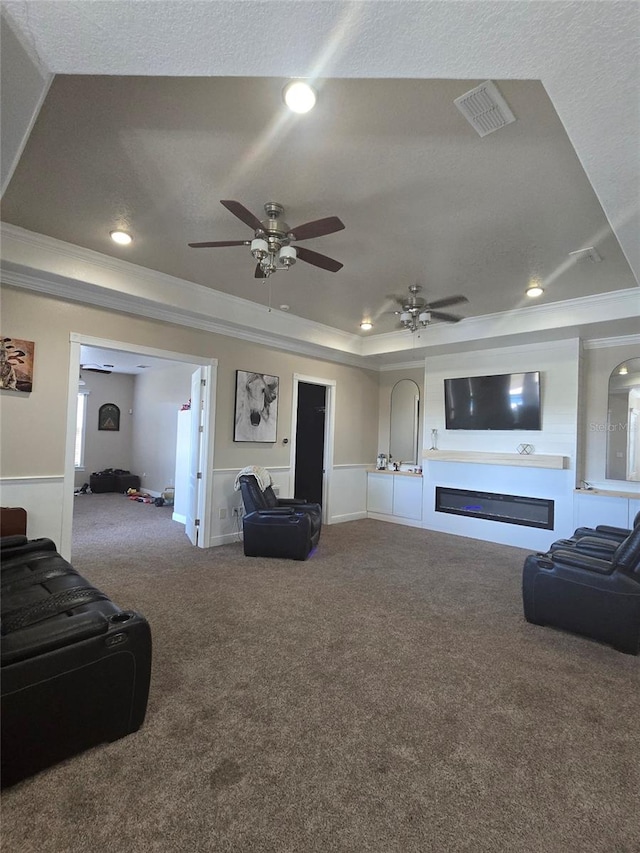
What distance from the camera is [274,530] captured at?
461 centimetres

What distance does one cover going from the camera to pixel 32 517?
371 cm

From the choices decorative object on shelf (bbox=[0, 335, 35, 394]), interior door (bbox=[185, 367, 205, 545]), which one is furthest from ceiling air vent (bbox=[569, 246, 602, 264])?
decorative object on shelf (bbox=[0, 335, 35, 394])

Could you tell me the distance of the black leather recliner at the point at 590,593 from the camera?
2736 mm

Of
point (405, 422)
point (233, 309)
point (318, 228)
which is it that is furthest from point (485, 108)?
point (405, 422)

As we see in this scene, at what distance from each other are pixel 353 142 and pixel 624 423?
15.5 ft

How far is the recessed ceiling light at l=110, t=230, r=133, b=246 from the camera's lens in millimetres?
3412

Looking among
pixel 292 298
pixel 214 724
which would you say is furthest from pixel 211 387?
pixel 214 724

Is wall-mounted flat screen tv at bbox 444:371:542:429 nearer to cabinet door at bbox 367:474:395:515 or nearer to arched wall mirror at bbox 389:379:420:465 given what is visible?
arched wall mirror at bbox 389:379:420:465

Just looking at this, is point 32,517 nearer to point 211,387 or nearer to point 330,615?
point 211,387

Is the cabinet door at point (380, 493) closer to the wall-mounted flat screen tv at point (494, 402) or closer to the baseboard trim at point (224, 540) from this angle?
the wall-mounted flat screen tv at point (494, 402)

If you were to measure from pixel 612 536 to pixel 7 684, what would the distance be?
465 centimetres

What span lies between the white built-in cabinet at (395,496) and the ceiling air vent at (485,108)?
518 centimetres

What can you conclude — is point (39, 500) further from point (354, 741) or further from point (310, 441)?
point (310, 441)

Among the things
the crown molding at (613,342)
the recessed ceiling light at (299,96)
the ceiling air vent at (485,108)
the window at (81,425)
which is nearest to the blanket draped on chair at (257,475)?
the recessed ceiling light at (299,96)
